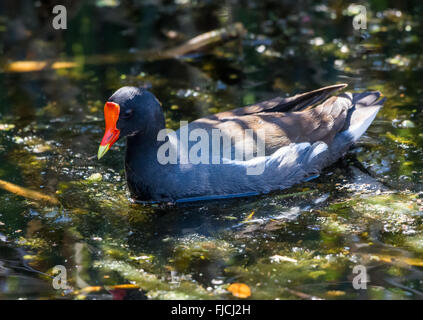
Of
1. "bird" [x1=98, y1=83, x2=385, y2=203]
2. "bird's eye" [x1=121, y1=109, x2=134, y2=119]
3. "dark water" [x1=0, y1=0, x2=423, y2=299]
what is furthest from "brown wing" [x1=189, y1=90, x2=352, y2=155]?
"bird's eye" [x1=121, y1=109, x2=134, y2=119]

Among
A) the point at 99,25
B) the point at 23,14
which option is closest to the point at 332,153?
the point at 99,25

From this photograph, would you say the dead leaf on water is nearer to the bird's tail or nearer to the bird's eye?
the bird's eye

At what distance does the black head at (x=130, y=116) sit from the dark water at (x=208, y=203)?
0.55m

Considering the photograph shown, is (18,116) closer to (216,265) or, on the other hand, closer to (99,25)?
(99,25)

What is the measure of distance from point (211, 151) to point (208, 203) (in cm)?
41

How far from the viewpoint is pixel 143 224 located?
4.76m

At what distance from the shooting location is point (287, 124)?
540 centimetres

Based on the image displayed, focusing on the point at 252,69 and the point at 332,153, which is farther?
the point at 252,69

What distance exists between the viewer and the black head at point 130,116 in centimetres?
485

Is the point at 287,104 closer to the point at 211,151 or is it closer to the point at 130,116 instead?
the point at 211,151

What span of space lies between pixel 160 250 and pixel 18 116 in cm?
288

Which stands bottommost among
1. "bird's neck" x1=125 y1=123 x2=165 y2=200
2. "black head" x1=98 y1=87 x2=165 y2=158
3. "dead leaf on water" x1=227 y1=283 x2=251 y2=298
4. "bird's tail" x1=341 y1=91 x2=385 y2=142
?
"dead leaf on water" x1=227 y1=283 x2=251 y2=298

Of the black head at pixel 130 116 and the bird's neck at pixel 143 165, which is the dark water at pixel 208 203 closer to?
the bird's neck at pixel 143 165

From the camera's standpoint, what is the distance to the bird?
4949mm
